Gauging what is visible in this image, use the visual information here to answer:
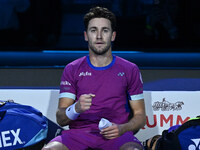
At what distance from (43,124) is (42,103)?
0.46 m

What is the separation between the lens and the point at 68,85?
108 inches

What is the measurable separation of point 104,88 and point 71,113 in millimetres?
325

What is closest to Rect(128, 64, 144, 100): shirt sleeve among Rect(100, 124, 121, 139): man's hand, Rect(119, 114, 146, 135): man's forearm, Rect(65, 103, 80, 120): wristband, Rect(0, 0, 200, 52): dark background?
Rect(119, 114, 146, 135): man's forearm

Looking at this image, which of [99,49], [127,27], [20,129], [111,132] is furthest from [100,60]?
[127,27]

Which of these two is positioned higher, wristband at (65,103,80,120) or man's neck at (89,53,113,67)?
man's neck at (89,53,113,67)

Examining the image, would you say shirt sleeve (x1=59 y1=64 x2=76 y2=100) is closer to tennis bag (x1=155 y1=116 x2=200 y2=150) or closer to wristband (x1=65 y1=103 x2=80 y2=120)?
wristband (x1=65 y1=103 x2=80 y2=120)

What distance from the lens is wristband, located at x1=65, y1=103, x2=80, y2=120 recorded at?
2516 mm

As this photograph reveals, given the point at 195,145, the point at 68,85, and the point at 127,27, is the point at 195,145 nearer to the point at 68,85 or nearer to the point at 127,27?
the point at 68,85

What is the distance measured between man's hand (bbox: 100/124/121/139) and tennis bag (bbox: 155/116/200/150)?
0.34m

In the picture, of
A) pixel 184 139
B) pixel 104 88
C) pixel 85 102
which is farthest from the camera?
pixel 104 88

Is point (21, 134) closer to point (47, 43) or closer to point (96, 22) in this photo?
point (96, 22)

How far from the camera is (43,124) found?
9.33 ft

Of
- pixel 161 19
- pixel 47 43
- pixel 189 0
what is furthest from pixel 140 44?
pixel 47 43

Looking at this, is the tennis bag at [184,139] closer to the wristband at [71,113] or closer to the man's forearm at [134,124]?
the man's forearm at [134,124]
